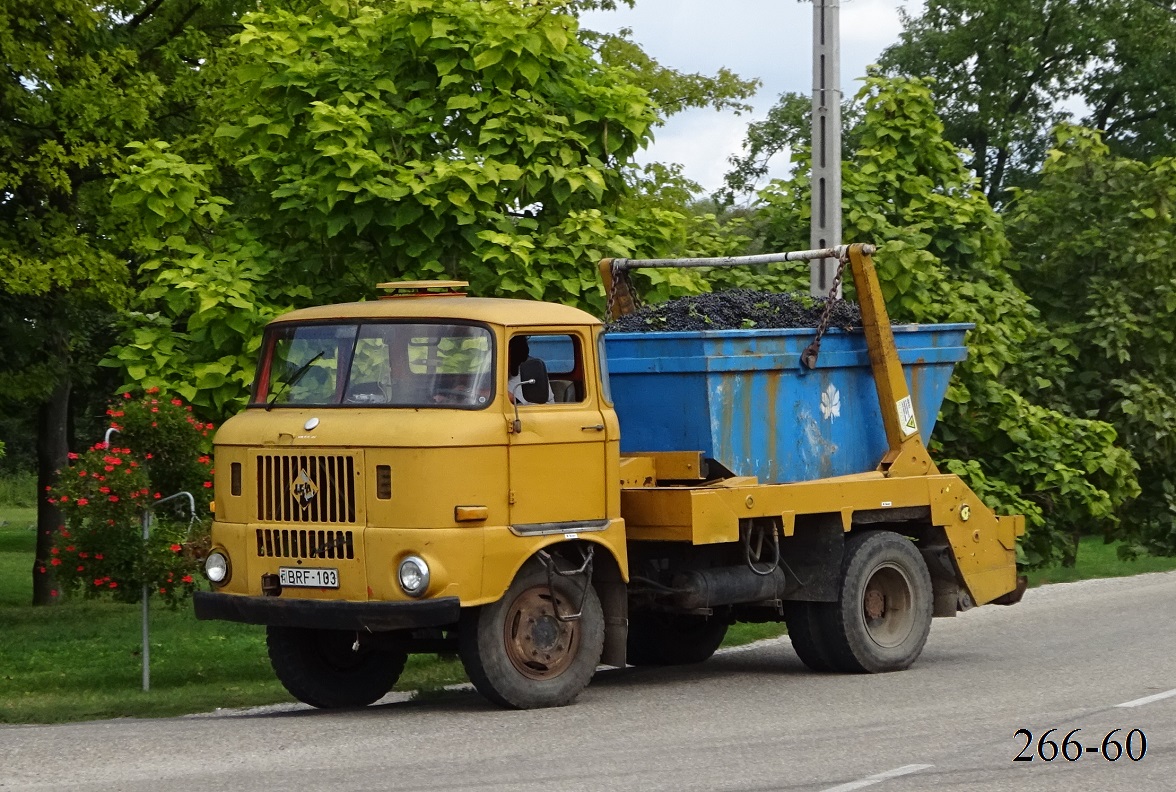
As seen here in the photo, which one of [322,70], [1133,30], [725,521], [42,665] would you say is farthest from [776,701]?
[1133,30]

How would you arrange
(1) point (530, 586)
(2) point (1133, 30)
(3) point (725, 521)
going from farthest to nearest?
(2) point (1133, 30) < (3) point (725, 521) < (1) point (530, 586)

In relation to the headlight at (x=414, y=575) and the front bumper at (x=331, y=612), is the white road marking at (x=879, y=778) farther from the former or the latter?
the headlight at (x=414, y=575)

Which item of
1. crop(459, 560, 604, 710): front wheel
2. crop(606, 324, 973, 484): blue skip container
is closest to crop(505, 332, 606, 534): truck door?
crop(459, 560, 604, 710): front wheel

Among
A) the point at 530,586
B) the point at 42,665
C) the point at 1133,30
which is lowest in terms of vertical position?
the point at 42,665

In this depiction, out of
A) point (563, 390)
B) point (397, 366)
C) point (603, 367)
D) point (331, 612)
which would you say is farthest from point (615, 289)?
point (331, 612)

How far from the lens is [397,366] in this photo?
10461mm

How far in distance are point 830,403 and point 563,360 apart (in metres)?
2.31

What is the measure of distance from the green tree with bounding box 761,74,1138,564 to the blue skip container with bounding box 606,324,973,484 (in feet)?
15.4

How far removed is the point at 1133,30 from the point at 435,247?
3695cm

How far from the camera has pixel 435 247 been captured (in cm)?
1338

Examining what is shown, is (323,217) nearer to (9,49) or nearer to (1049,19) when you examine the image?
(9,49)

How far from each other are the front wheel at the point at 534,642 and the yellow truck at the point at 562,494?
15 mm

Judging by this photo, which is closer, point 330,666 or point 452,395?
point 452,395

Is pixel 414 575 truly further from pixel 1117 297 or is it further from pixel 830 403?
pixel 1117 297
